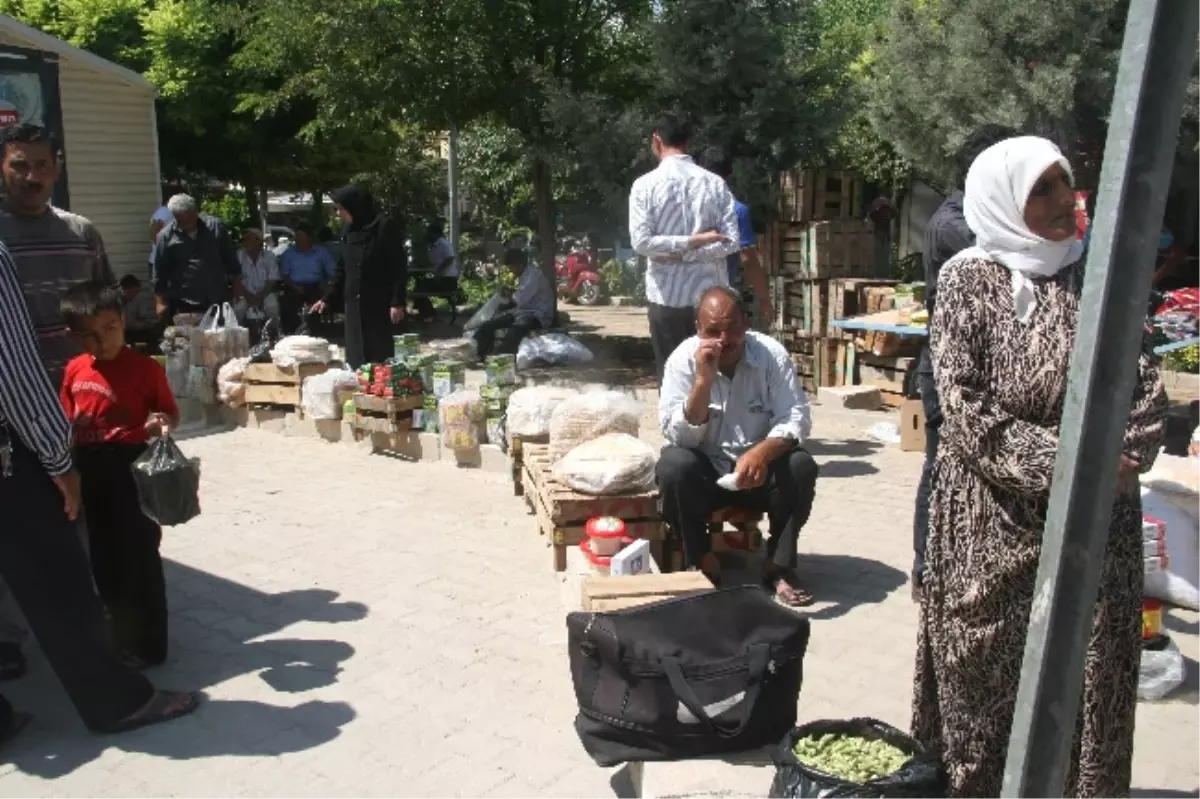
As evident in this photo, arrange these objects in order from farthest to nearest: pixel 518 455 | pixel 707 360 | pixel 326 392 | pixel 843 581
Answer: pixel 326 392
pixel 518 455
pixel 843 581
pixel 707 360

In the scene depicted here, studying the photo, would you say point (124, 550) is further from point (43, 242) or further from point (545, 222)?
point (545, 222)

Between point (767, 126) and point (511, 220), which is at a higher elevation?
point (767, 126)

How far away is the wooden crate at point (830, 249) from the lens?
1063cm

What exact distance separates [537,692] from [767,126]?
804 centimetres

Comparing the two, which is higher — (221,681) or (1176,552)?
(1176,552)

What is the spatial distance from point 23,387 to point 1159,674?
4104 millimetres

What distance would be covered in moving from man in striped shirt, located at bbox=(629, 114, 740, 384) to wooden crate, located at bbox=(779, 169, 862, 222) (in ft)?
13.9

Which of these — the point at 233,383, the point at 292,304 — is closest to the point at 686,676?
the point at 233,383

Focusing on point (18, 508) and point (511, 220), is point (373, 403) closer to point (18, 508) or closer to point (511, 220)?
point (18, 508)

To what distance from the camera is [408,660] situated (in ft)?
16.0

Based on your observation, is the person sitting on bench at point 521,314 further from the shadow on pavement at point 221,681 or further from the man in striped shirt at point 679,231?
the shadow on pavement at point 221,681

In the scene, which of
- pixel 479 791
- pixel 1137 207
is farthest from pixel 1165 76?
pixel 479 791

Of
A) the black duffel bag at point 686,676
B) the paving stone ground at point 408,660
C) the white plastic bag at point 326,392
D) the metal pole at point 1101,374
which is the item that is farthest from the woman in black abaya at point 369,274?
the metal pole at point 1101,374

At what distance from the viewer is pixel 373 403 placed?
8391 millimetres
